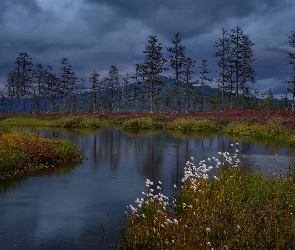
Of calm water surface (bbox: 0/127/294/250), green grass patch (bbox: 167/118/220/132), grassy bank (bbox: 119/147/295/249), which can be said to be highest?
green grass patch (bbox: 167/118/220/132)

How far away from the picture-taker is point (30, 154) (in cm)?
1808

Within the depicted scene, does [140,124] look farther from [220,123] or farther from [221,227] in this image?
[221,227]

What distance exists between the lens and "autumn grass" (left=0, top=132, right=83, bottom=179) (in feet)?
53.6

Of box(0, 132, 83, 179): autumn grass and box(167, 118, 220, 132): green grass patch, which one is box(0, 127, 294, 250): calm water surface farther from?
box(167, 118, 220, 132): green grass patch

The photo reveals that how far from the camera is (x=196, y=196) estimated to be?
375 inches

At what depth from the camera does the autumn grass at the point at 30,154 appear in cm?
1634

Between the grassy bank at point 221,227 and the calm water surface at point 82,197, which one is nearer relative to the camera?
the grassy bank at point 221,227

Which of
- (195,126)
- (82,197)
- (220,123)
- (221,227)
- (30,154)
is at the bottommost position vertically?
(82,197)

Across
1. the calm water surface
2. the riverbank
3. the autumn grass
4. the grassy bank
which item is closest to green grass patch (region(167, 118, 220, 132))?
the riverbank

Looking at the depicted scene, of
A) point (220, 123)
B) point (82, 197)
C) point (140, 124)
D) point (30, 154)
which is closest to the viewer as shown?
point (82, 197)

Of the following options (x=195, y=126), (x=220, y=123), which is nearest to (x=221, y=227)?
(x=195, y=126)

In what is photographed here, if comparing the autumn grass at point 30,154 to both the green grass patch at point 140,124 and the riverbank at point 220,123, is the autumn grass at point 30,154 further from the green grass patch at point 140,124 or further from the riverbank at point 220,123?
the green grass patch at point 140,124

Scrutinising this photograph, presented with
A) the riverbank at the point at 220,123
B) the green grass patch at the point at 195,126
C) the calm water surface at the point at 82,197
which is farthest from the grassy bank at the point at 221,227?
the green grass patch at the point at 195,126

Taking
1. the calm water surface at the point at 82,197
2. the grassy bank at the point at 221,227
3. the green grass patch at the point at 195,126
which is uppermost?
the green grass patch at the point at 195,126
